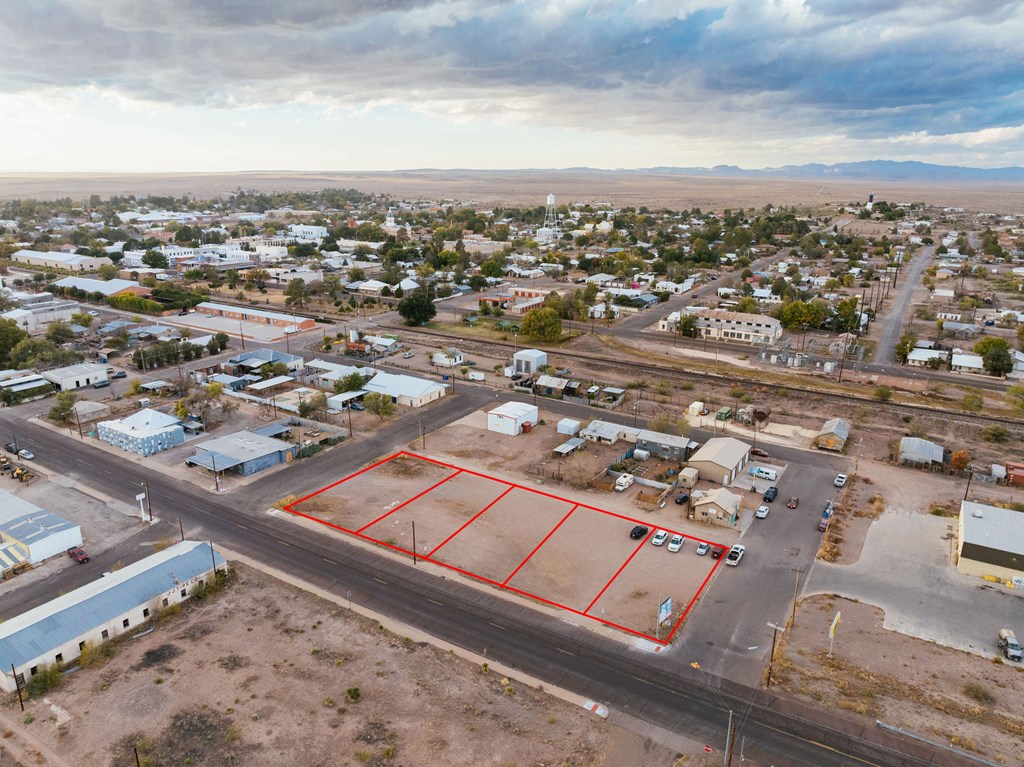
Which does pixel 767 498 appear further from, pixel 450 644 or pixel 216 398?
pixel 216 398

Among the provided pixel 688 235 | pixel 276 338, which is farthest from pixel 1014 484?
pixel 688 235

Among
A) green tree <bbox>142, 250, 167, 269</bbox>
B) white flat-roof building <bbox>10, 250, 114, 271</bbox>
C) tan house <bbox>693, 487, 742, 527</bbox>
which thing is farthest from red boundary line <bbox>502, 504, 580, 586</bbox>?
white flat-roof building <bbox>10, 250, 114, 271</bbox>

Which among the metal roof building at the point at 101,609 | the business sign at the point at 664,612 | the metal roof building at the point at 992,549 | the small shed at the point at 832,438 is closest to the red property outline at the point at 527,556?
the business sign at the point at 664,612

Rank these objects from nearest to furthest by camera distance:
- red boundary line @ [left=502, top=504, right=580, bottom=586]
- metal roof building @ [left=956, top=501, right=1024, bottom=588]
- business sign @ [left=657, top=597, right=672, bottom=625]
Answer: business sign @ [left=657, top=597, right=672, bottom=625] → metal roof building @ [left=956, top=501, right=1024, bottom=588] → red boundary line @ [left=502, top=504, right=580, bottom=586]

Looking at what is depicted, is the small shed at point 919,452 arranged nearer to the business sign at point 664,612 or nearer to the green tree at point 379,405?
the business sign at point 664,612

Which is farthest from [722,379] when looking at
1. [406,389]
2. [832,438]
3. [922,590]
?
[922,590]

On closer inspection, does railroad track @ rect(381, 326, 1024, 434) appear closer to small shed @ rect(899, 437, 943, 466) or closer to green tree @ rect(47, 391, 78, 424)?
small shed @ rect(899, 437, 943, 466)
